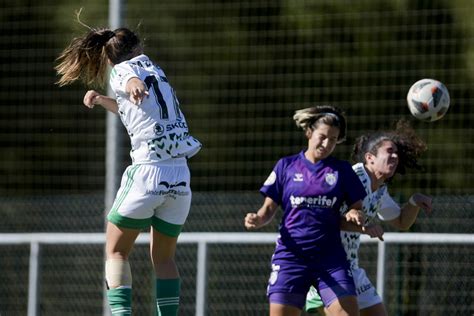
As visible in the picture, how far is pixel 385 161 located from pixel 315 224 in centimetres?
68

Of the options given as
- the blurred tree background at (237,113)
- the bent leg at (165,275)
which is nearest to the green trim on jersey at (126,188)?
the bent leg at (165,275)

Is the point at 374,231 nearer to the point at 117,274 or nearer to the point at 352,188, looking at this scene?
the point at 352,188

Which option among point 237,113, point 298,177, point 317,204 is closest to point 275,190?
point 298,177

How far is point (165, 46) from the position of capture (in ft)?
40.1

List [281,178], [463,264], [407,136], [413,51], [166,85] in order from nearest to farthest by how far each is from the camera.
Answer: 1. [166,85]
2. [281,178]
3. [407,136]
4. [463,264]
5. [413,51]

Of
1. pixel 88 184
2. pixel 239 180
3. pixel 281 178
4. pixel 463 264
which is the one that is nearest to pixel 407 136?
pixel 281 178

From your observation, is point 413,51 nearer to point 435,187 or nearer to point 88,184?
point 435,187

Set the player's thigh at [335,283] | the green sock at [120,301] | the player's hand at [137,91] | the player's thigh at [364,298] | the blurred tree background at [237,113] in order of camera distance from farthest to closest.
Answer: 1. the blurred tree background at [237,113]
2. the player's thigh at [364,298]
3. the player's thigh at [335,283]
4. the green sock at [120,301]
5. the player's hand at [137,91]

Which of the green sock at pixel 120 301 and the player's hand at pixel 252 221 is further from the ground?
the player's hand at pixel 252 221

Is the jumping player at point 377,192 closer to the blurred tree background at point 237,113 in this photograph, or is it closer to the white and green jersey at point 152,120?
the white and green jersey at point 152,120

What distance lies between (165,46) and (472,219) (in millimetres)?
4430

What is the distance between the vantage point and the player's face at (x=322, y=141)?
6570 mm

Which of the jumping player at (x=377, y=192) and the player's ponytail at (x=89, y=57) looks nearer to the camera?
the player's ponytail at (x=89, y=57)

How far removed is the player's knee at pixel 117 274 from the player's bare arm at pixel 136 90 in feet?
2.58
